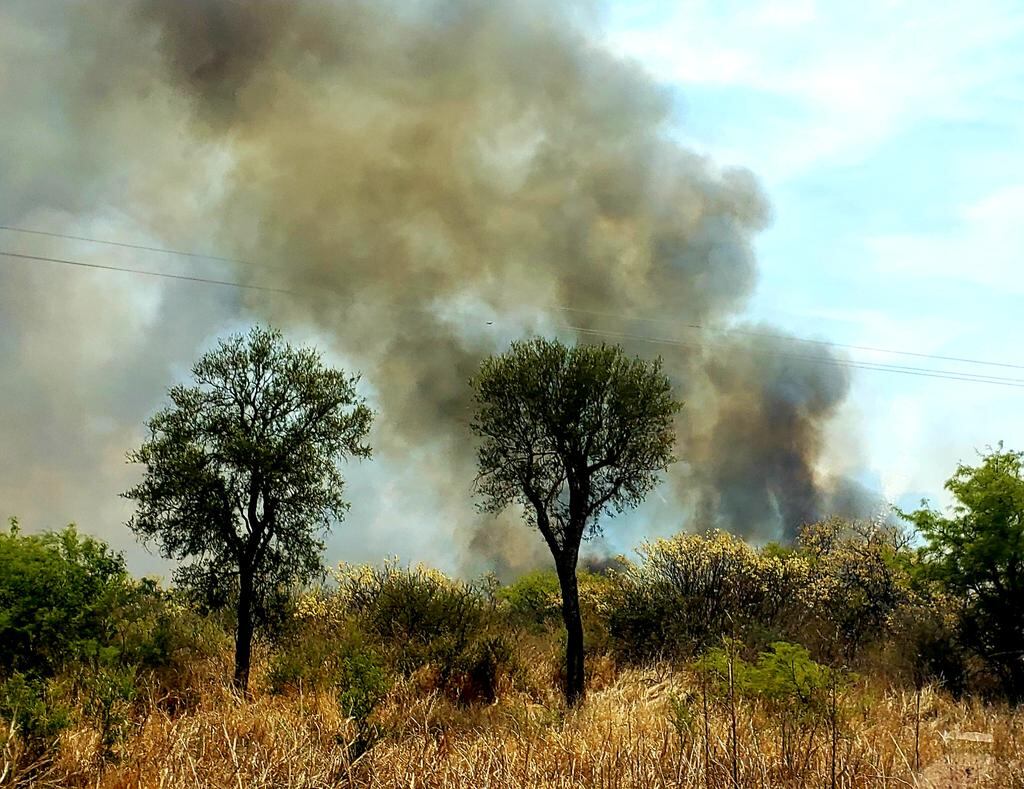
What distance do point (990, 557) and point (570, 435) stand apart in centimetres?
911

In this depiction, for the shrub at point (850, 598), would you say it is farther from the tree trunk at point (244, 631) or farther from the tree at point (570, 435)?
the tree trunk at point (244, 631)

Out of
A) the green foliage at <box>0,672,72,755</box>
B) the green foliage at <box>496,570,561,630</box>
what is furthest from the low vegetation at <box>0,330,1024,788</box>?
the green foliage at <box>496,570,561,630</box>

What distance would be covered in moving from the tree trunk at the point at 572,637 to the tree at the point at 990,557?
7763 millimetres

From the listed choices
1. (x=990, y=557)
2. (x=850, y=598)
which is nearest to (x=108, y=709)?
(x=990, y=557)

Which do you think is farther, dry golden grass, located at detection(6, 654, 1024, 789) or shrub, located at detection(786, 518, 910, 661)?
shrub, located at detection(786, 518, 910, 661)

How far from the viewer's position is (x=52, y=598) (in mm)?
14625

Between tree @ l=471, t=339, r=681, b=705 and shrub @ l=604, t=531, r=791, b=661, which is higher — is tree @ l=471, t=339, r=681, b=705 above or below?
above

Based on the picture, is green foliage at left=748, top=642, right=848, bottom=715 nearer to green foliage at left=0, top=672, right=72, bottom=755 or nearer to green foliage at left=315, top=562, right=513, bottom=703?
green foliage at left=315, top=562, right=513, bottom=703

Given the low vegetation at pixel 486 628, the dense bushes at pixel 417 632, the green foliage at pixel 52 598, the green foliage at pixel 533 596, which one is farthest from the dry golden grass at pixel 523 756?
the green foliage at pixel 533 596

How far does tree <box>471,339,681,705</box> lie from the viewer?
19.4 m

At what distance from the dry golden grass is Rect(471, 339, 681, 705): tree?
6887 millimetres

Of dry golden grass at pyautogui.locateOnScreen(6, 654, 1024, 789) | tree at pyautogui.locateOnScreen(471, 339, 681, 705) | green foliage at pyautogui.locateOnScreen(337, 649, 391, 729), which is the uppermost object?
tree at pyautogui.locateOnScreen(471, 339, 681, 705)

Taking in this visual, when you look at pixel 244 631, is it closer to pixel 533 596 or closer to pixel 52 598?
pixel 52 598

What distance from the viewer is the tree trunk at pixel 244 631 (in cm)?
1642
